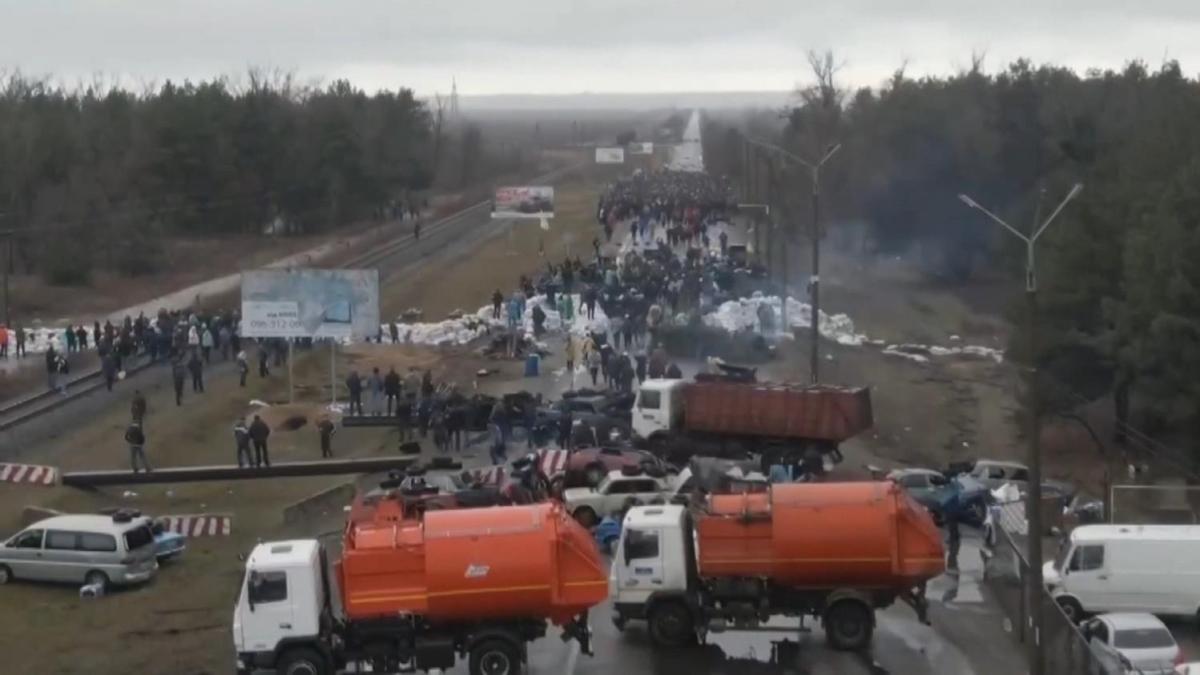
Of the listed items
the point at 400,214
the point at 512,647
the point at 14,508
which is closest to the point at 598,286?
the point at 14,508

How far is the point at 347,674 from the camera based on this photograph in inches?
856

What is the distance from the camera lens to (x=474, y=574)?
69.6 feet

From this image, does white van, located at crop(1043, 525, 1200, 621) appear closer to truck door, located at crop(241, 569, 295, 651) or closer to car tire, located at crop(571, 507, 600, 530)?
car tire, located at crop(571, 507, 600, 530)

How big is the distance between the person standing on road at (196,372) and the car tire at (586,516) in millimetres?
17177

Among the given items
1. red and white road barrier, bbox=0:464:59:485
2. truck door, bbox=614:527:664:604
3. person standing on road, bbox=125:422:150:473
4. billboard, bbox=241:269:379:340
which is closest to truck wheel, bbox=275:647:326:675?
truck door, bbox=614:527:664:604

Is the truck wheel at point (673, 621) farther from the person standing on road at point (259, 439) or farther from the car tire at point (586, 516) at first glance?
the person standing on road at point (259, 439)

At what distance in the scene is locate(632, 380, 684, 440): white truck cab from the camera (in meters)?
37.3

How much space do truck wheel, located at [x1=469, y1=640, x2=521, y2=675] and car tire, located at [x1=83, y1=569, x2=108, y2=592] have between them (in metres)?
9.36

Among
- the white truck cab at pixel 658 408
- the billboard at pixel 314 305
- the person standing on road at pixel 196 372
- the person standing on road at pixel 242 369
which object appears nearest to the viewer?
the white truck cab at pixel 658 408

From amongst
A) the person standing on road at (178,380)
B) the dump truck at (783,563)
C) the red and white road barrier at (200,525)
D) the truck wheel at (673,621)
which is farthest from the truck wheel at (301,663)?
the person standing on road at (178,380)

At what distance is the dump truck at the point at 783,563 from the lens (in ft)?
74.3

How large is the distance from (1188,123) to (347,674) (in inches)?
1296

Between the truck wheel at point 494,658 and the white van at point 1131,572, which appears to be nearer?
the truck wheel at point 494,658

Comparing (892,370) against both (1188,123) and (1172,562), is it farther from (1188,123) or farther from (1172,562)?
(1172,562)
